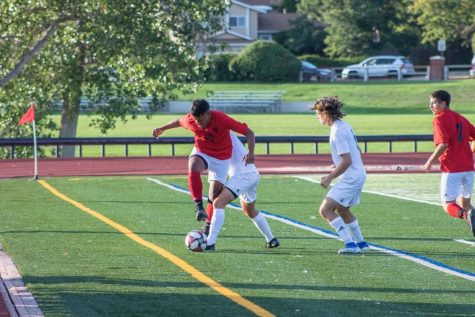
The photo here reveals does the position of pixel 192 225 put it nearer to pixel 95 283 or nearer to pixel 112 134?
pixel 95 283

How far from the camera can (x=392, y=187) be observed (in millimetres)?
22547

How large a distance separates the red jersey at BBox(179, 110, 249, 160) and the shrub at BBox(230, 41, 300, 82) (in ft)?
202

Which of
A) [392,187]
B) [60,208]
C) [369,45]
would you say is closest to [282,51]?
[369,45]

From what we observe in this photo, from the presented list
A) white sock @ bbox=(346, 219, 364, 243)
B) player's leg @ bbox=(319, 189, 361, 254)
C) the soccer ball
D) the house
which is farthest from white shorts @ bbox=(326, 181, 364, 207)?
the house

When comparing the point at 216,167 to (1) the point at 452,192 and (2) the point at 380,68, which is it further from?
(2) the point at 380,68

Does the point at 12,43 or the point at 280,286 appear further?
the point at 12,43

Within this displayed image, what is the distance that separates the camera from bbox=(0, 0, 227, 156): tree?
3041 cm

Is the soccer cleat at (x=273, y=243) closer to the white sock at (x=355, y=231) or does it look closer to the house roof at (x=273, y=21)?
the white sock at (x=355, y=231)

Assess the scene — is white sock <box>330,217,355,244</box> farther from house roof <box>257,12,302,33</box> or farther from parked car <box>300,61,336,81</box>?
house roof <box>257,12,302,33</box>

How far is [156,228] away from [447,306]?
664cm

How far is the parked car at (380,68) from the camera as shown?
7544 centimetres

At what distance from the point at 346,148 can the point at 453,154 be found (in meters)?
2.11

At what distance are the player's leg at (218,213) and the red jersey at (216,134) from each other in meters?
0.53

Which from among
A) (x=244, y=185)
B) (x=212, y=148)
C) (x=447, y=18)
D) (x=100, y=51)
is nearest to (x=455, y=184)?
(x=244, y=185)
